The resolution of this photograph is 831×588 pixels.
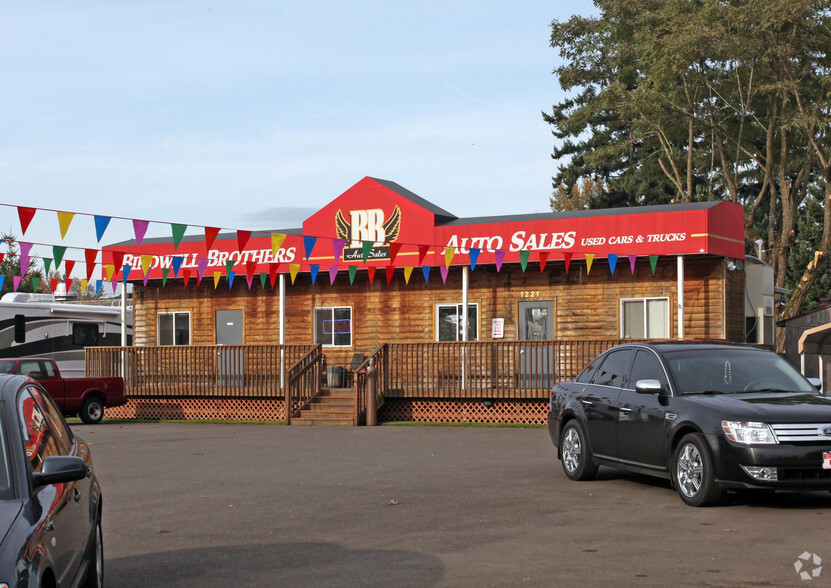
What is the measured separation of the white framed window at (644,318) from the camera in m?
24.6

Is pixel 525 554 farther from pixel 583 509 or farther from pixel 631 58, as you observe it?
pixel 631 58

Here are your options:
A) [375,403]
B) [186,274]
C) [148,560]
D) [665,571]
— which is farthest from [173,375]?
[665,571]

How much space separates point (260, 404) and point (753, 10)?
22.3 metres

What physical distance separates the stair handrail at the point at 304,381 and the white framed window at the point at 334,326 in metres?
2.36

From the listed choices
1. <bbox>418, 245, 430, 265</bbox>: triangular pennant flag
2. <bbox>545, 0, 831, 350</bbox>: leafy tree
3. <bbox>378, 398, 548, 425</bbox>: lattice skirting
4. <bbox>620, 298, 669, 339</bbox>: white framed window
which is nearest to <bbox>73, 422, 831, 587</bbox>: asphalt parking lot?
<bbox>378, 398, 548, 425</bbox>: lattice skirting

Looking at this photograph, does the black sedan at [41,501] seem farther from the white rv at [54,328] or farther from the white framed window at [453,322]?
the white rv at [54,328]

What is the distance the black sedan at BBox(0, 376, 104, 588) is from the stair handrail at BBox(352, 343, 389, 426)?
17.6 meters

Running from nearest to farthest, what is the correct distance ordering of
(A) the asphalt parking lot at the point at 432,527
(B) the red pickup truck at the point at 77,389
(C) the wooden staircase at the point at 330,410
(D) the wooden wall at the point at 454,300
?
(A) the asphalt parking lot at the point at 432,527, (D) the wooden wall at the point at 454,300, (C) the wooden staircase at the point at 330,410, (B) the red pickup truck at the point at 77,389

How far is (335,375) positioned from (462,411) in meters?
3.84

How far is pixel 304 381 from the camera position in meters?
25.7

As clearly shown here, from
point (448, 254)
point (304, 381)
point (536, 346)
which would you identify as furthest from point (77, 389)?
point (536, 346)

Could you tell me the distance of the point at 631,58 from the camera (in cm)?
4622

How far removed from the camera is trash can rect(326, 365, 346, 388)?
Result: 27219mm

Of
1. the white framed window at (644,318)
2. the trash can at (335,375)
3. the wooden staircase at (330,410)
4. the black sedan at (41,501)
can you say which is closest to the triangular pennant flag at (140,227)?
the wooden staircase at (330,410)
